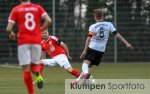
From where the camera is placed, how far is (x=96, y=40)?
1508 centimetres

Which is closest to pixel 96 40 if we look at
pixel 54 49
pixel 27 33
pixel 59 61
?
pixel 59 61

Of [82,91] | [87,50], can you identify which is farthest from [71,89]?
[87,50]

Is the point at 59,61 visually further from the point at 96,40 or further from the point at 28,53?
the point at 28,53

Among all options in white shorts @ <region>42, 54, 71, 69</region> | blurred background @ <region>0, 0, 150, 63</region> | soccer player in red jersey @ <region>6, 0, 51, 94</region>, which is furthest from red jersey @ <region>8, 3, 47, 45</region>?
blurred background @ <region>0, 0, 150, 63</region>

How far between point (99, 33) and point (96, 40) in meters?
0.22

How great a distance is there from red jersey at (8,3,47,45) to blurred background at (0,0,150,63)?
17.7 m

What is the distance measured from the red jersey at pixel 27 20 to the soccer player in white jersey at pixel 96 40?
119 inches

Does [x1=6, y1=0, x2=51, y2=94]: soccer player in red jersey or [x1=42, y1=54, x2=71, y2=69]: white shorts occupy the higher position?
[x1=6, y1=0, x2=51, y2=94]: soccer player in red jersey

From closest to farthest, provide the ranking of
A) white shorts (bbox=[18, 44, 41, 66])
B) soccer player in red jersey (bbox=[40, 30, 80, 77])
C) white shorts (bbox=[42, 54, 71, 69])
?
white shorts (bbox=[18, 44, 41, 66]), white shorts (bbox=[42, 54, 71, 69]), soccer player in red jersey (bbox=[40, 30, 80, 77])

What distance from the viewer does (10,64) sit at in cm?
2955

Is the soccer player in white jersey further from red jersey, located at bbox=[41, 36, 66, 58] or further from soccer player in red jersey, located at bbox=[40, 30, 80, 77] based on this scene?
red jersey, located at bbox=[41, 36, 66, 58]

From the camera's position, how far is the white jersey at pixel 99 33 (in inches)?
585

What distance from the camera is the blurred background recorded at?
29734 millimetres

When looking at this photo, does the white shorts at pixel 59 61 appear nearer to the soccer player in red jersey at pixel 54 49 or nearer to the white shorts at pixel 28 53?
the soccer player in red jersey at pixel 54 49
